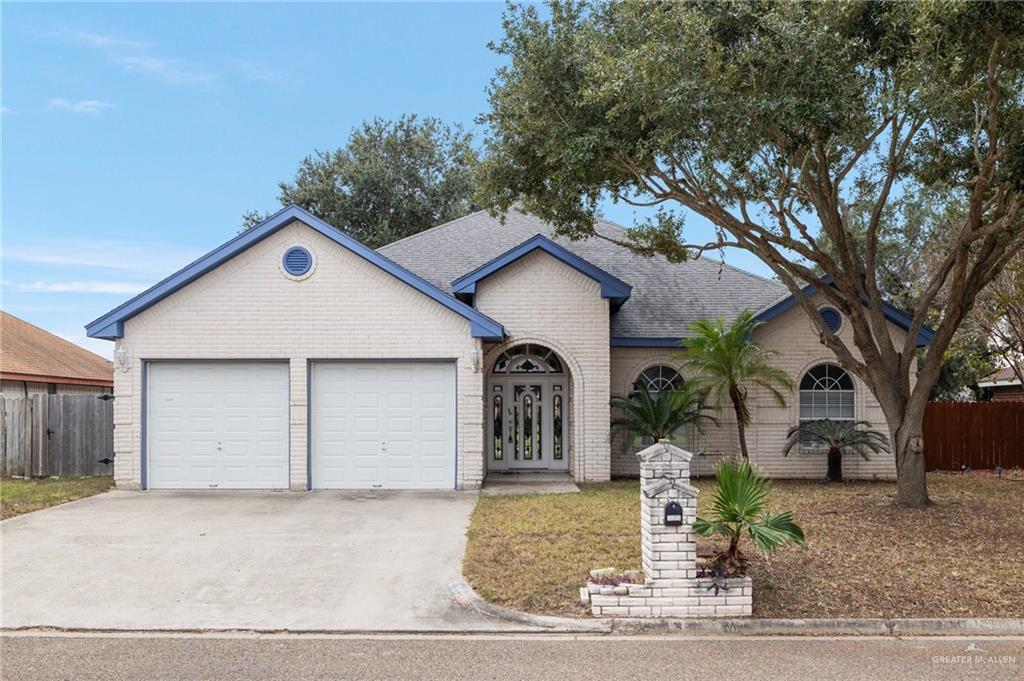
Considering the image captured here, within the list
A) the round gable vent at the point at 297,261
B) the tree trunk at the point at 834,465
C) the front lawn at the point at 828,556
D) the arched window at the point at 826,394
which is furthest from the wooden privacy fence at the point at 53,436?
the tree trunk at the point at 834,465

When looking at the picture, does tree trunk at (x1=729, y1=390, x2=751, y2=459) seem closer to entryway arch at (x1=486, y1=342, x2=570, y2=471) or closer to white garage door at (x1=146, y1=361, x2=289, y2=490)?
entryway arch at (x1=486, y1=342, x2=570, y2=471)

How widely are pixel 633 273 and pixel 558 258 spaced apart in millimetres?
3568

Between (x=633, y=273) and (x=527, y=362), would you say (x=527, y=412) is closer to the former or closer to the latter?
(x=527, y=362)

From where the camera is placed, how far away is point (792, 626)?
275 inches

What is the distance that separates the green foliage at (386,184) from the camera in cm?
3234

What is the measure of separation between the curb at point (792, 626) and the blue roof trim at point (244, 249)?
808 cm

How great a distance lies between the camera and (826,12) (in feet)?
32.9

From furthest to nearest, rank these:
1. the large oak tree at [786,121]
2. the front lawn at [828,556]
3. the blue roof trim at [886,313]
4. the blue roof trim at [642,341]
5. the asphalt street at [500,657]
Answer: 1. the blue roof trim at [642,341]
2. the blue roof trim at [886,313]
3. the large oak tree at [786,121]
4. the front lawn at [828,556]
5. the asphalt street at [500,657]

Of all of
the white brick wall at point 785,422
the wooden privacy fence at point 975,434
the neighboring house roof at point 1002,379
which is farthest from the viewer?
the neighboring house roof at point 1002,379

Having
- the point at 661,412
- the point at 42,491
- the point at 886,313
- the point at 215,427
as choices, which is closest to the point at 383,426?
the point at 215,427

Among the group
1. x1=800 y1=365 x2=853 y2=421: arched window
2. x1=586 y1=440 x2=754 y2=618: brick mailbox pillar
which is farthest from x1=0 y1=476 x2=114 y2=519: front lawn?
x1=800 y1=365 x2=853 y2=421: arched window

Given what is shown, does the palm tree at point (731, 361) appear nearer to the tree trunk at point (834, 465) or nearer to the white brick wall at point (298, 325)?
the tree trunk at point (834, 465)

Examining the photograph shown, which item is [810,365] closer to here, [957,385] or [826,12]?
[826,12]

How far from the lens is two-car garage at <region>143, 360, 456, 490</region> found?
1460cm
